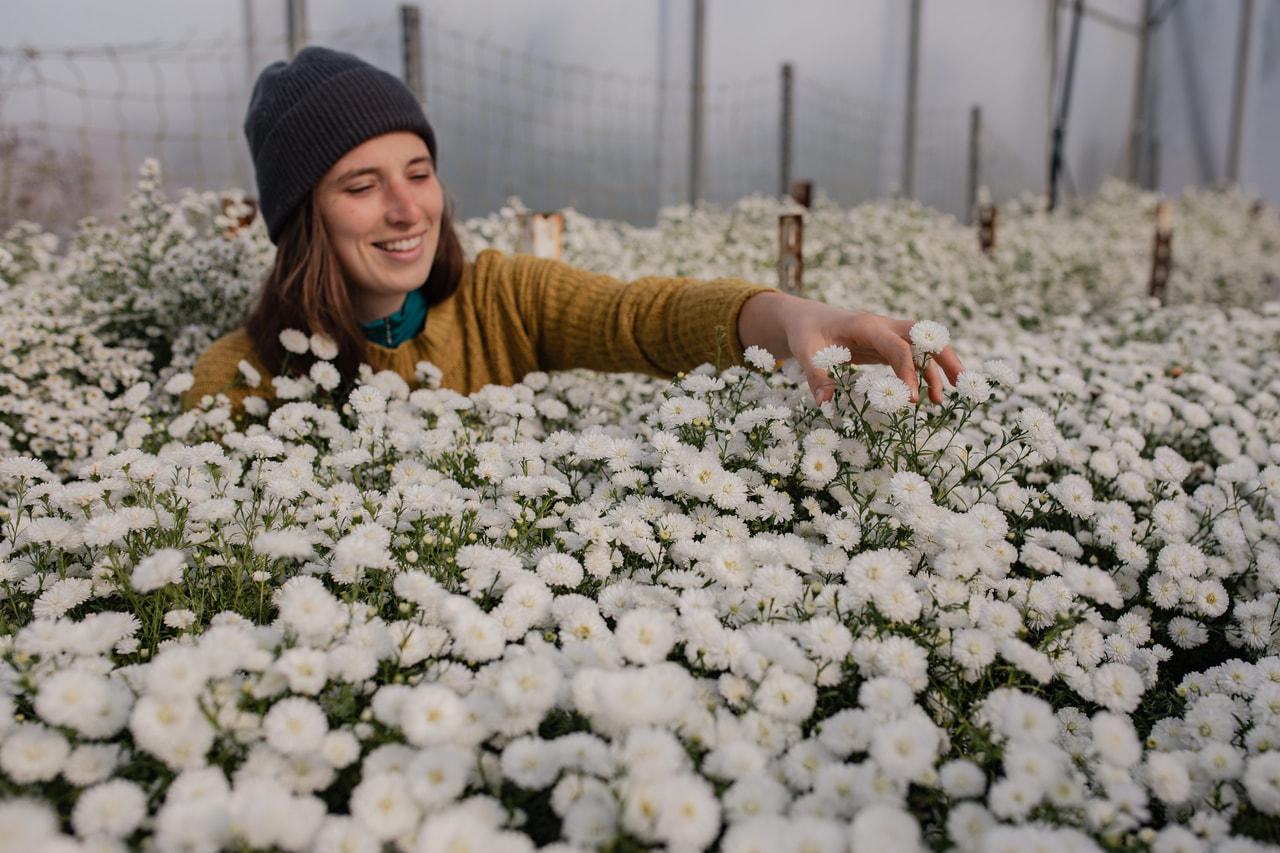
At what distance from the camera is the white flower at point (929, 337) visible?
123 centimetres

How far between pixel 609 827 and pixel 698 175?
5930 mm

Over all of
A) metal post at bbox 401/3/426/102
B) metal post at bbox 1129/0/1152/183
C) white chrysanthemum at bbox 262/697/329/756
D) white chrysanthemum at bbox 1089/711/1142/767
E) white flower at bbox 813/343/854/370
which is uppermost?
metal post at bbox 1129/0/1152/183

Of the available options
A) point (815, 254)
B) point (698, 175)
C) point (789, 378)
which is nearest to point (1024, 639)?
point (789, 378)

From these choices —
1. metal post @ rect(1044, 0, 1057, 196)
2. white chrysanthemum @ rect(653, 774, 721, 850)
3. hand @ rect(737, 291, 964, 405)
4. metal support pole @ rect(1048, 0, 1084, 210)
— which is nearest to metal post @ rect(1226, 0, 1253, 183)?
metal support pole @ rect(1048, 0, 1084, 210)

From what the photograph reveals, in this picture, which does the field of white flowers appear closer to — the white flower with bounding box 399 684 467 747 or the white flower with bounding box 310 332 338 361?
the white flower with bounding box 399 684 467 747

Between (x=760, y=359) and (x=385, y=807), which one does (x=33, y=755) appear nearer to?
(x=385, y=807)

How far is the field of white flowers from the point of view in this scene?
2.43ft

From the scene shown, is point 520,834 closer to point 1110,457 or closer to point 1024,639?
point 1024,639

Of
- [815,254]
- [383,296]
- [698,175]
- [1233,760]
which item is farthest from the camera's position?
[698,175]

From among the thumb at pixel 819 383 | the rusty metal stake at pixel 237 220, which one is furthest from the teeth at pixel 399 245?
the rusty metal stake at pixel 237 220

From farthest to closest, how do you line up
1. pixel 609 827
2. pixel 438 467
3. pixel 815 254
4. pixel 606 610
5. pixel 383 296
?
pixel 815 254 < pixel 383 296 < pixel 438 467 < pixel 606 610 < pixel 609 827

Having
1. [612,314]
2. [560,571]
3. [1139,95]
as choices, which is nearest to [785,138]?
[612,314]

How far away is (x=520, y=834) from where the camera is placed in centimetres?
71

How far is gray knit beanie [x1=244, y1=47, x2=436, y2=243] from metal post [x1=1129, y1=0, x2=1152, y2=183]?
49.1 feet
